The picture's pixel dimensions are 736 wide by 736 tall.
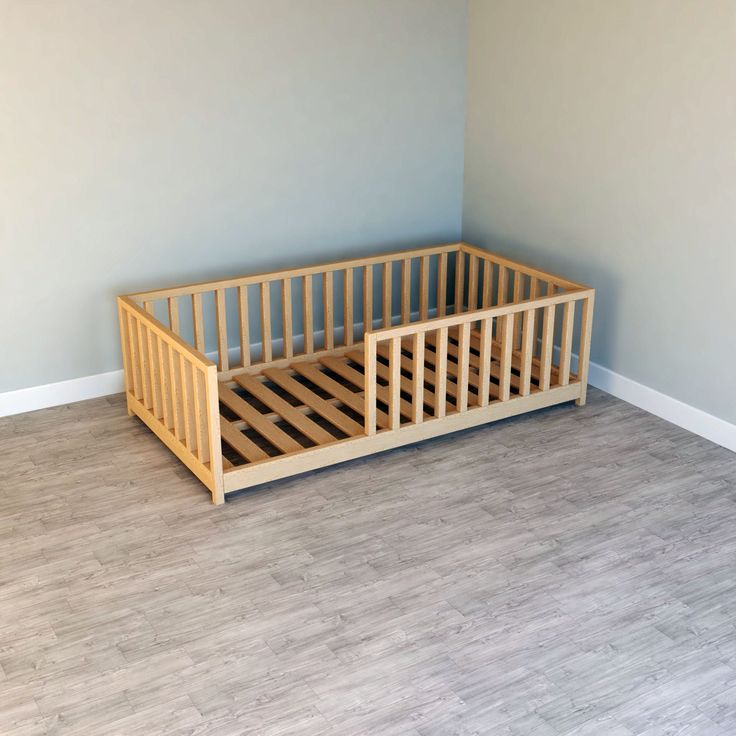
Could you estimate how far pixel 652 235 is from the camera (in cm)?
381

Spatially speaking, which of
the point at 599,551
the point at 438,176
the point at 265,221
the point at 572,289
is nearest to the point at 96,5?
the point at 265,221

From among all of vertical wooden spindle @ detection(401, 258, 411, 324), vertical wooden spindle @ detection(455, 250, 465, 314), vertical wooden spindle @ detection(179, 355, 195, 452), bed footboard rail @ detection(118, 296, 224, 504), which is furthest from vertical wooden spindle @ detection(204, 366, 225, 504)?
vertical wooden spindle @ detection(455, 250, 465, 314)

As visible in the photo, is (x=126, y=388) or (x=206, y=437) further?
→ (x=126, y=388)

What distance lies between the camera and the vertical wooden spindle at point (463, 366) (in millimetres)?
3629

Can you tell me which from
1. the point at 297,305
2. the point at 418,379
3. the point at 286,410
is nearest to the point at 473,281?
the point at 297,305

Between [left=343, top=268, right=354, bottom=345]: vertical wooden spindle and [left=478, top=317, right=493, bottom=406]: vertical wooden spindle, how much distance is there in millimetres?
794

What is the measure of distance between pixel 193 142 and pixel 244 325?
2.54 feet

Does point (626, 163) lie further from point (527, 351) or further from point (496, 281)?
point (496, 281)

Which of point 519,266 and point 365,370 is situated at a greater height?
point 519,266

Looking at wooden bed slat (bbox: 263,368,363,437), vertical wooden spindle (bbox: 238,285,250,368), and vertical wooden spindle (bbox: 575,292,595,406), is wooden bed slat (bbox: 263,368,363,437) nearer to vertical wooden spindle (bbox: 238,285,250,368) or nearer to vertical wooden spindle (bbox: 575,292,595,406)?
vertical wooden spindle (bbox: 238,285,250,368)

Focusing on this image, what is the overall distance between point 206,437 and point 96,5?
1.68 meters

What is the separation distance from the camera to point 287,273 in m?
4.09

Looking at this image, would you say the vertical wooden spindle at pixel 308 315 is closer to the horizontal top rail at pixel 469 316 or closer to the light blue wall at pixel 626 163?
the horizontal top rail at pixel 469 316

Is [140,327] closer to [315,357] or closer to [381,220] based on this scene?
[315,357]
